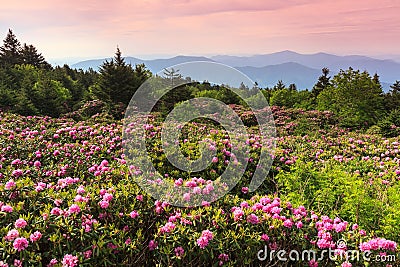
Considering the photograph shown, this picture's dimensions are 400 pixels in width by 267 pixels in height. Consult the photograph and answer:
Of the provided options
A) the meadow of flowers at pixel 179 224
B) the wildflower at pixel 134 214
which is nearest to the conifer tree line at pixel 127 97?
the meadow of flowers at pixel 179 224

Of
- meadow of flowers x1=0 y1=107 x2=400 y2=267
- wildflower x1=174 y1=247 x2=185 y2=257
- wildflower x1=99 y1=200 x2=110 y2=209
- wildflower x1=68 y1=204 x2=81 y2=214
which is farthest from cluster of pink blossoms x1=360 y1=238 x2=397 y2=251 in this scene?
wildflower x1=68 y1=204 x2=81 y2=214

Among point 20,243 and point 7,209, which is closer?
point 20,243

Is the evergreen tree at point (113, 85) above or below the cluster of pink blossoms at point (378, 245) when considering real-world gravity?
above

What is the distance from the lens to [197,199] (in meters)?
3.08

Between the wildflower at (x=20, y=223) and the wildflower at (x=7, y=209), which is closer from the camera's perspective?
the wildflower at (x=20, y=223)

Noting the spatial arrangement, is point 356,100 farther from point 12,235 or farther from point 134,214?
point 12,235

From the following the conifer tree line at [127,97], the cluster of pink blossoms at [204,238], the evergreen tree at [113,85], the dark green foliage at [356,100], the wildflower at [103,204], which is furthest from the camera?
the dark green foliage at [356,100]

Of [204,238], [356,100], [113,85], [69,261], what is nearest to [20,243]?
[69,261]

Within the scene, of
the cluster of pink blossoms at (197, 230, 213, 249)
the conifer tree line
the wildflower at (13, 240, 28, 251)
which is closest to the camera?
the wildflower at (13, 240, 28, 251)

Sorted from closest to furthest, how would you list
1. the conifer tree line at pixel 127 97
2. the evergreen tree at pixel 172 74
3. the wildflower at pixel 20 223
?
the wildflower at pixel 20 223 < the evergreen tree at pixel 172 74 < the conifer tree line at pixel 127 97

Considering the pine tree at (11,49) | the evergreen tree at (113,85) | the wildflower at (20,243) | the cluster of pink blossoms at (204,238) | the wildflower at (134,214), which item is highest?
the pine tree at (11,49)

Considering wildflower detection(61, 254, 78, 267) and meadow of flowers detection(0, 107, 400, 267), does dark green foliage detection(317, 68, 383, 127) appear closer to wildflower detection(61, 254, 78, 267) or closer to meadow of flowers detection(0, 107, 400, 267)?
meadow of flowers detection(0, 107, 400, 267)

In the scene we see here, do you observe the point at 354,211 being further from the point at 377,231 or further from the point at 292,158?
the point at 292,158

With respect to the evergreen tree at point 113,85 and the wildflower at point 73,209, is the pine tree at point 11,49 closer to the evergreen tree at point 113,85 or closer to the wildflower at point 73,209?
the evergreen tree at point 113,85
